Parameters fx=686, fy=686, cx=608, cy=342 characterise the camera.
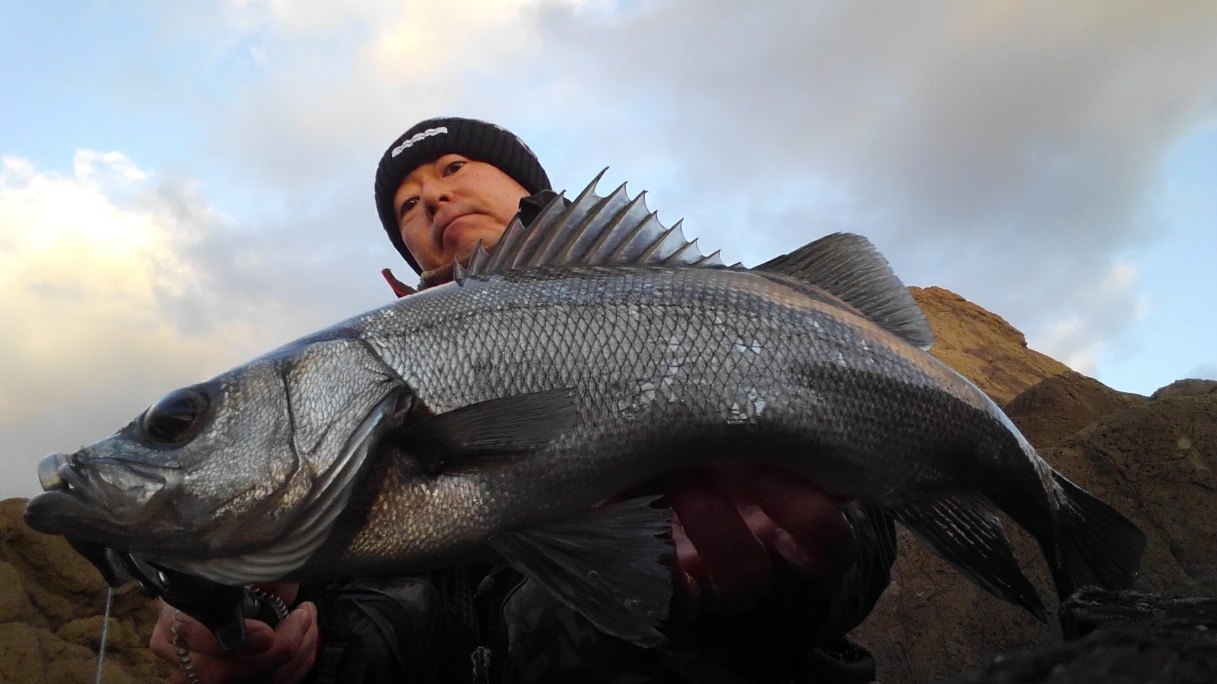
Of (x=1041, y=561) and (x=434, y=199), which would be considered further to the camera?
(x=1041, y=561)

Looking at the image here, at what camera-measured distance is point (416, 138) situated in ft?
12.5

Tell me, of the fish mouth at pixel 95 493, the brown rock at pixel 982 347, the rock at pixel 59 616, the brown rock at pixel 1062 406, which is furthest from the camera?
the brown rock at pixel 982 347

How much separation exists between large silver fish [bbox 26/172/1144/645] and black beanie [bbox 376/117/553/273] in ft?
7.82

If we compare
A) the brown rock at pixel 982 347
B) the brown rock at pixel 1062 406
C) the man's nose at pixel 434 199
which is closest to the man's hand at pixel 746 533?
the man's nose at pixel 434 199

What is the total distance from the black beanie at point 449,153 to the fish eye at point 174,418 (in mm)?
2406

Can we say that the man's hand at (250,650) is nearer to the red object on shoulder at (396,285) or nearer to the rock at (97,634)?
the red object on shoulder at (396,285)

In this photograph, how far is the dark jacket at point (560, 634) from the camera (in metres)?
1.69

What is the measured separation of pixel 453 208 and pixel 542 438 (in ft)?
6.67

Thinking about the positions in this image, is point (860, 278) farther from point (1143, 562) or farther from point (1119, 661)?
point (1143, 562)

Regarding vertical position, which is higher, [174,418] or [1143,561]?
[174,418]

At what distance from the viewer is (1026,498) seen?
1.65m

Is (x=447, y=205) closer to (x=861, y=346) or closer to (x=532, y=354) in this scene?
(x=532, y=354)

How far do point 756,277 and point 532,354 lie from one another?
0.58 m

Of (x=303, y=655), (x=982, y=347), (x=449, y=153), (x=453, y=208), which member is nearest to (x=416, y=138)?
(x=449, y=153)
